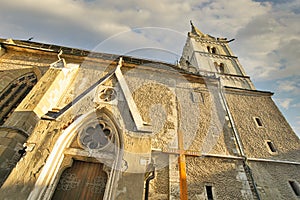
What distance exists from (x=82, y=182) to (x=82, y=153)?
0.88m

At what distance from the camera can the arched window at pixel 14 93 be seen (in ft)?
23.8

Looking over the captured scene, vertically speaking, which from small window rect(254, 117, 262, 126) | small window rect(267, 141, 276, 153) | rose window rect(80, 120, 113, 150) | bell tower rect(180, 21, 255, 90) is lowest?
rose window rect(80, 120, 113, 150)

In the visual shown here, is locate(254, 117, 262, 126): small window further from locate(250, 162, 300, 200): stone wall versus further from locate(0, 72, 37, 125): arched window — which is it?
locate(0, 72, 37, 125): arched window

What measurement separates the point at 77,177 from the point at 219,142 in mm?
6336

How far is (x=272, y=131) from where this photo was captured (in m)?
8.84

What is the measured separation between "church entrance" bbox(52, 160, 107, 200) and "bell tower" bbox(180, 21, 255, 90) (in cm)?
1110

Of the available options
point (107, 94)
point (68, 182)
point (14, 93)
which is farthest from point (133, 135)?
point (14, 93)

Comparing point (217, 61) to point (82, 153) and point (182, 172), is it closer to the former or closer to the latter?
point (182, 172)

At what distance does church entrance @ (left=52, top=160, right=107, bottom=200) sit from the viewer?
4.70 meters

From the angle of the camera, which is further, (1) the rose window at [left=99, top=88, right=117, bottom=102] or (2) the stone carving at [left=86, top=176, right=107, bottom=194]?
(1) the rose window at [left=99, top=88, right=117, bottom=102]

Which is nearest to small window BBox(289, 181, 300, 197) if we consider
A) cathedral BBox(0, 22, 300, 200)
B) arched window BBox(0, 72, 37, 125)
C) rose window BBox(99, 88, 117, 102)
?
cathedral BBox(0, 22, 300, 200)

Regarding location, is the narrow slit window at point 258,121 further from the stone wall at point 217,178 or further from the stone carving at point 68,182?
the stone carving at point 68,182

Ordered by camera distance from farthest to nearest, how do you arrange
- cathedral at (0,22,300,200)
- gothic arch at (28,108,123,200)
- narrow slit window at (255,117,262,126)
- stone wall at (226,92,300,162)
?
1. narrow slit window at (255,117,262,126)
2. stone wall at (226,92,300,162)
3. cathedral at (0,22,300,200)
4. gothic arch at (28,108,123,200)

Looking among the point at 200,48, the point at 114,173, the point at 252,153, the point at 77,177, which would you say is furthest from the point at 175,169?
the point at 200,48
